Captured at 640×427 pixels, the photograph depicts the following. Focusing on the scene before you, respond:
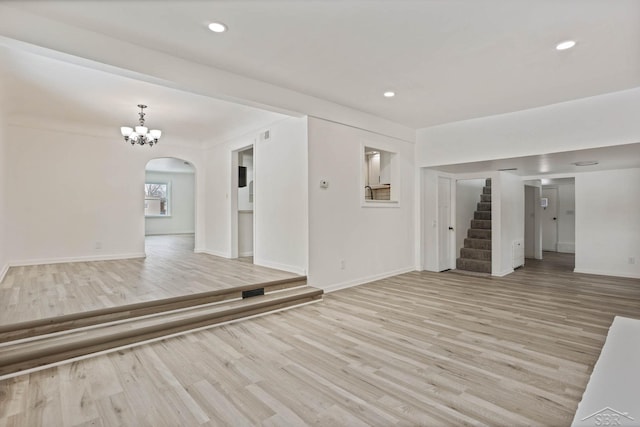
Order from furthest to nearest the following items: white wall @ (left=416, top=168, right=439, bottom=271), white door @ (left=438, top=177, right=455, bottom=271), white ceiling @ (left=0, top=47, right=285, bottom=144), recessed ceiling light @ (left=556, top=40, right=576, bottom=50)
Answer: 1. white door @ (left=438, top=177, right=455, bottom=271)
2. white wall @ (left=416, top=168, right=439, bottom=271)
3. white ceiling @ (left=0, top=47, right=285, bottom=144)
4. recessed ceiling light @ (left=556, top=40, right=576, bottom=50)

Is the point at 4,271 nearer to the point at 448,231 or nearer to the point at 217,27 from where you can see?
the point at 217,27

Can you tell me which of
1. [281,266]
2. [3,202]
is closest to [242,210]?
[281,266]

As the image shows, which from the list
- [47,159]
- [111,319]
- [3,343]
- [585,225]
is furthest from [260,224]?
[585,225]

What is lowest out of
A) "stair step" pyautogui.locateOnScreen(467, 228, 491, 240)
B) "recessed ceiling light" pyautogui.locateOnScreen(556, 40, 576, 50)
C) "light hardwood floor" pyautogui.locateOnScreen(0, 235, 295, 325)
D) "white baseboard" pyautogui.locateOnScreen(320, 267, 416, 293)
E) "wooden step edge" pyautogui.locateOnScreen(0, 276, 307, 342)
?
"white baseboard" pyautogui.locateOnScreen(320, 267, 416, 293)

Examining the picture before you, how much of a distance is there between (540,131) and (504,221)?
2.07 m

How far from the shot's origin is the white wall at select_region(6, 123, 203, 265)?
18.2 ft

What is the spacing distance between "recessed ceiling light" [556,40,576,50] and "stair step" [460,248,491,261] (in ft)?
15.0

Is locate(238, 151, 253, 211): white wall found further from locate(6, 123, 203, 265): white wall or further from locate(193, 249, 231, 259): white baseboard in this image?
locate(6, 123, 203, 265): white wall

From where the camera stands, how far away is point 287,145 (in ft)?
16.7

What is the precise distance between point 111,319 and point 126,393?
3.92ft

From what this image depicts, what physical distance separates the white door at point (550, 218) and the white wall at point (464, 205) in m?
3.61

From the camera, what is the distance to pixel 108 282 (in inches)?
171

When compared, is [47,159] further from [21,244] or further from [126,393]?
[126,393]

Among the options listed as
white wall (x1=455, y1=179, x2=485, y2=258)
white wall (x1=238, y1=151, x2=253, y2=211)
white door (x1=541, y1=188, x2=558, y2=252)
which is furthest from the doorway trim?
white door (x1=541, y1=188, x2=558, y2=252)
